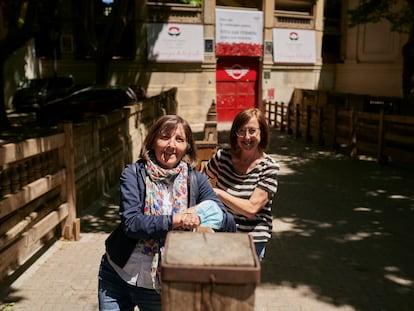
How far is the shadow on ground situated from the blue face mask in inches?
111

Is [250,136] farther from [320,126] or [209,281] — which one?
[320,126]

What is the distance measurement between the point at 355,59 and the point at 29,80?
59.4 ft

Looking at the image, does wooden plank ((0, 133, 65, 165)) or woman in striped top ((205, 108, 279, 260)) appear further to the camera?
wooden plank ((0, 133, 65, 165))

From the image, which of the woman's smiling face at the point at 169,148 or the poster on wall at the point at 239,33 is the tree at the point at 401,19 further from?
the woman's smiling face at the point at 169,148

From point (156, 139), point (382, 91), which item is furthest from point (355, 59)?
point (156, 139)

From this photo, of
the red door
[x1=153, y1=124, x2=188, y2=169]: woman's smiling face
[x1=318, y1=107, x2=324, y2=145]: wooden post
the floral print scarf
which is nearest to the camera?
the floral print scarf

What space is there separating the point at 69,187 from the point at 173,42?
17.6m

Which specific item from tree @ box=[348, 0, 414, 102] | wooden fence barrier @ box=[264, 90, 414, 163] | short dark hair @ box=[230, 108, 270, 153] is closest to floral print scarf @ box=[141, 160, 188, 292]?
short dark hair @ box=[230, 108, 270, 153]

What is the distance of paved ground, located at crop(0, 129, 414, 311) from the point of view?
190 inches

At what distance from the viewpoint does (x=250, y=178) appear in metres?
3.33

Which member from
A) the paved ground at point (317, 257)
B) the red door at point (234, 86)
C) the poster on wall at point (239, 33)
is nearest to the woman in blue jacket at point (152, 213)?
the paved ground at point (317, 257)

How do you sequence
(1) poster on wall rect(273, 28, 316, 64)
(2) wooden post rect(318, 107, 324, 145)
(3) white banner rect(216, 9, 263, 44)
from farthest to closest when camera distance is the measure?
(1) poster on wall rect(273, 28, 316, 64), (3) white banner rect(216, 9, 263, 44), (2) wooden post rect(318, 107, 324, 145)

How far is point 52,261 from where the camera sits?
18.9 ft

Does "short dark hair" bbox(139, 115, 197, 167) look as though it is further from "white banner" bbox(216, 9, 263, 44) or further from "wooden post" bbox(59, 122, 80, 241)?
"white banner" bbox(216, 9, 263, 44)
